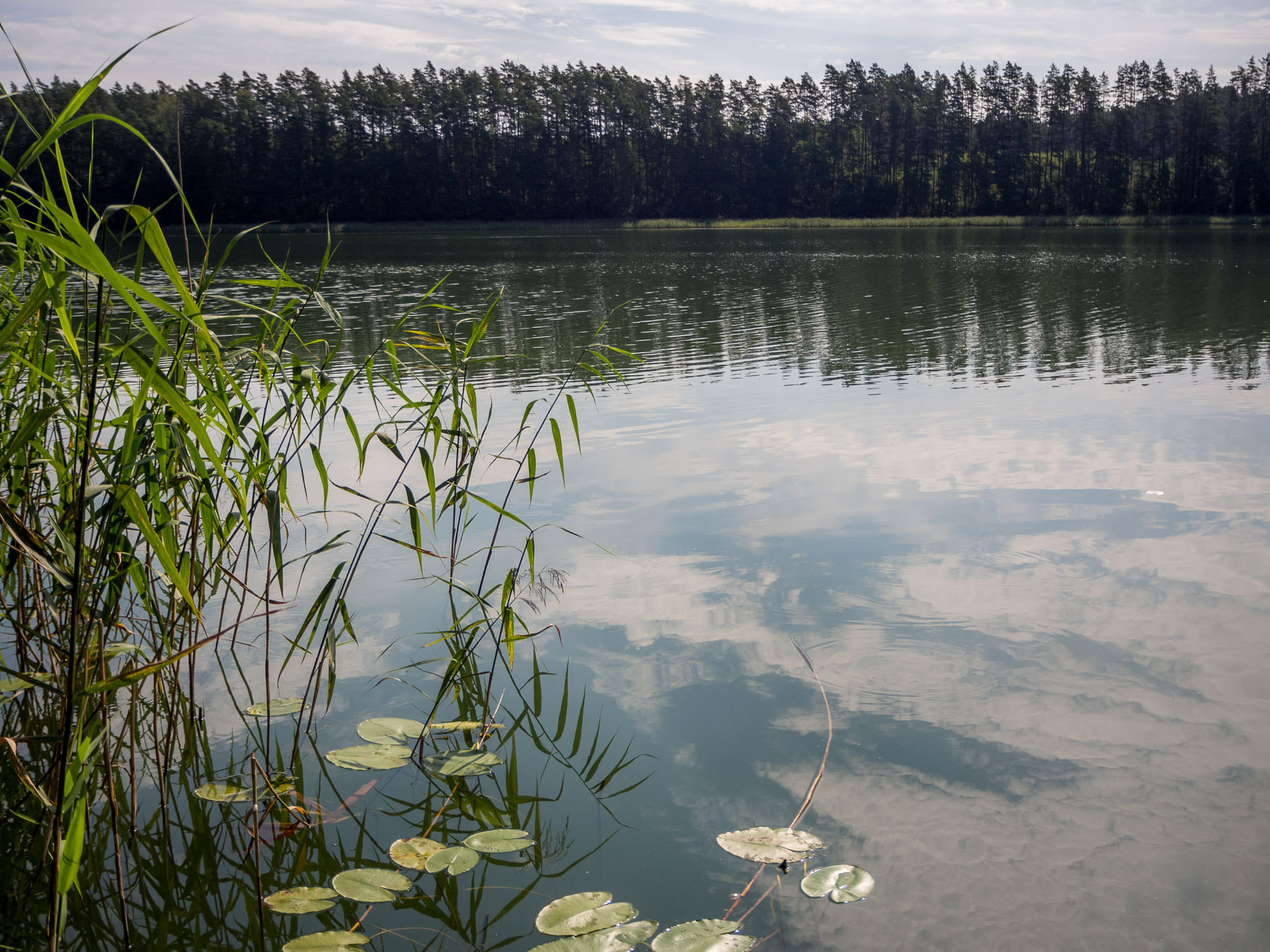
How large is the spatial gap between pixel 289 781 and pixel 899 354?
10.1 metres

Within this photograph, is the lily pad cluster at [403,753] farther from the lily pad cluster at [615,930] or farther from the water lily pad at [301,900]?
the lily pad cluster at [615,930]

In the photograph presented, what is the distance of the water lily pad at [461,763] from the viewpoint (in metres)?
2.87

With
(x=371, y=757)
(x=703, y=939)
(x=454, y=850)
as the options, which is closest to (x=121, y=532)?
(x=371, y=757)

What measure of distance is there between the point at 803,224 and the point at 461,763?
5928 cm

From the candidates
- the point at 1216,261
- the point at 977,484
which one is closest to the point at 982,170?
the point at 1216,261

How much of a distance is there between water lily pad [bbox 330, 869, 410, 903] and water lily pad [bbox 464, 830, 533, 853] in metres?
0.20

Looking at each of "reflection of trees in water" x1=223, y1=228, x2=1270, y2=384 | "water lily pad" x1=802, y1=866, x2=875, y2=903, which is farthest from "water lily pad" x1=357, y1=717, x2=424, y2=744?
"reflection of trees in water" x1=223, y1=228, x2=1270, y2=384

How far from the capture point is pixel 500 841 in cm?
251

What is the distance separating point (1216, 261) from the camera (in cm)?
2427

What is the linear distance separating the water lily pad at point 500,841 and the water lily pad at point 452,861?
28 mm

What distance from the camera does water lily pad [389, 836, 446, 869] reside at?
→ 2.40 metres

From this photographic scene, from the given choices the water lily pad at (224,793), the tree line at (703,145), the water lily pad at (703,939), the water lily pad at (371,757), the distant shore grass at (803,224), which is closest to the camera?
the water lily pad at (703,939)

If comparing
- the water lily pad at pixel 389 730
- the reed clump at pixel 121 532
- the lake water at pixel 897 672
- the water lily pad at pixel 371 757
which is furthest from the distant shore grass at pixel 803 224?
the water lily pad at pixel 371 757

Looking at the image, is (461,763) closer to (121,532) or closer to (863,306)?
(121,532)
